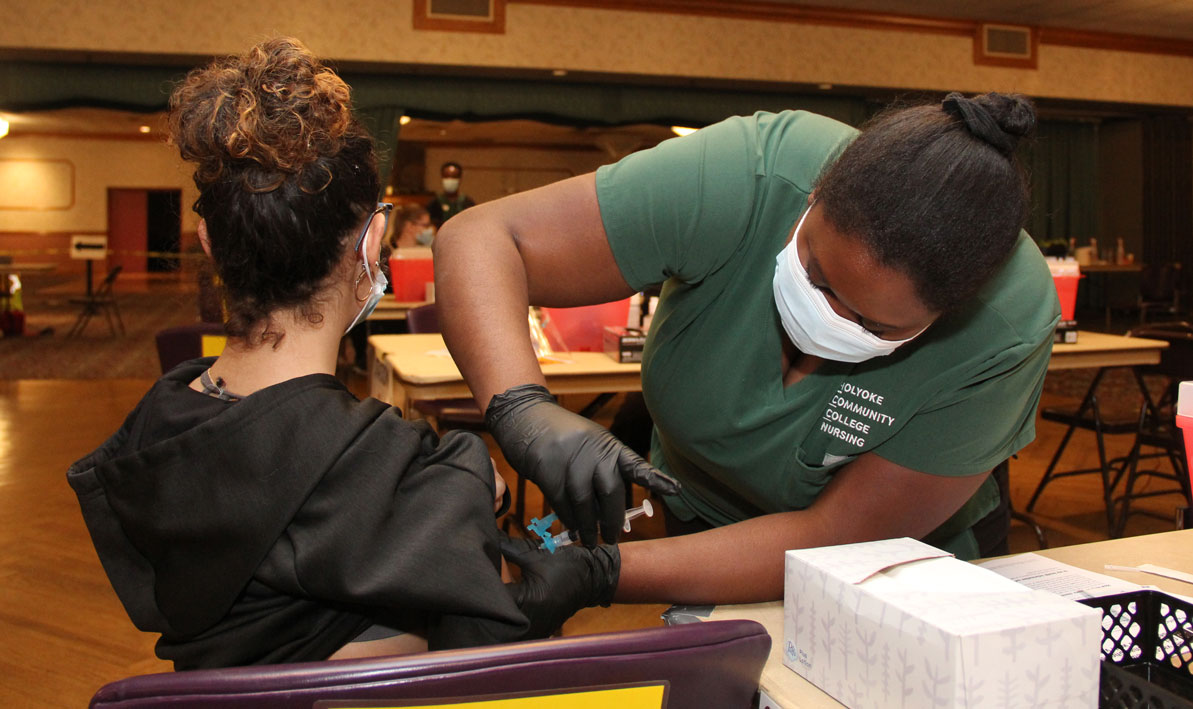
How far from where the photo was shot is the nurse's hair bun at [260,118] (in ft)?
2.83

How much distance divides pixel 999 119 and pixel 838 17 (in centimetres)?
769

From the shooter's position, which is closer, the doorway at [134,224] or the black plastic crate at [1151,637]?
the black plastic crate at [1151,637]

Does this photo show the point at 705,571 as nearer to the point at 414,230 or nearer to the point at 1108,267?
the point at 414,230

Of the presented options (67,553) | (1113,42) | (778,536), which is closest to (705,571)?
(778,536)

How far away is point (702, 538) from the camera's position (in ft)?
3.38

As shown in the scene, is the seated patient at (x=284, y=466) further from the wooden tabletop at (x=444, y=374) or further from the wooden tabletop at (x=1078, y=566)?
the wooden tabletop at (x=444, y=374)

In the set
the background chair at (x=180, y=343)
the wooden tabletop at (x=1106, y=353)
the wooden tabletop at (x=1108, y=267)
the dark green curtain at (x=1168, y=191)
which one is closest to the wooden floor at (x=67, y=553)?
the wooden tabletop at (x=1106, y=353)

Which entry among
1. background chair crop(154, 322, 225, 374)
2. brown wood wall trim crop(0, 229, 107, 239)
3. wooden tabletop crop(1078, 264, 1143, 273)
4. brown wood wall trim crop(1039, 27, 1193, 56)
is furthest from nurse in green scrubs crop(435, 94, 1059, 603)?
brown wood wall trim crop(0, 229, 107, 239)

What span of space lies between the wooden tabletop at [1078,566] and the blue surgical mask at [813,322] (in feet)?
0.97

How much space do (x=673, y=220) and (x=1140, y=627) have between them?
2.10ft

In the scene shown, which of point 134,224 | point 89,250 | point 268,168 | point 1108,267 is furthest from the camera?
point 134,224

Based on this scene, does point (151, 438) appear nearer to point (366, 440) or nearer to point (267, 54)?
point (366, 440)

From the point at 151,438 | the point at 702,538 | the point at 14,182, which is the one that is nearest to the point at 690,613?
the point at 702,538

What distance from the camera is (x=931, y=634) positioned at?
2.03ft
